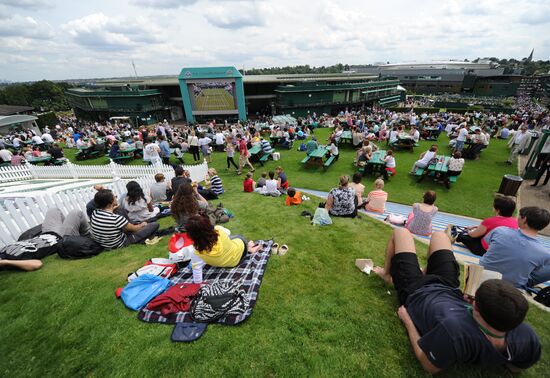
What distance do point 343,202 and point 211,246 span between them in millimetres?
3904

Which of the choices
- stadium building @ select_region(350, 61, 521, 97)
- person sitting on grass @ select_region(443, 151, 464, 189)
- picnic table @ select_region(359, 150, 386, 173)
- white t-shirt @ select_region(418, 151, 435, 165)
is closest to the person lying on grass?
person sitting on grass @ select_region(443, 151, 464, 189)

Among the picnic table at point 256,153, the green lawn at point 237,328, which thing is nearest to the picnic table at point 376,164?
the picnic table at point 256,153

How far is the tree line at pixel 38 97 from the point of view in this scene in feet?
258

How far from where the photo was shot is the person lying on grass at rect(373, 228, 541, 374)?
6.15 ft

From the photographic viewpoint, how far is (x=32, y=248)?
4449 millimetres

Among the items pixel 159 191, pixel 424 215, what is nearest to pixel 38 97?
pixel 159 191

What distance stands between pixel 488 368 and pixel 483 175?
1123cm

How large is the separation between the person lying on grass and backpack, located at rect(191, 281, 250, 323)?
80.8 inches

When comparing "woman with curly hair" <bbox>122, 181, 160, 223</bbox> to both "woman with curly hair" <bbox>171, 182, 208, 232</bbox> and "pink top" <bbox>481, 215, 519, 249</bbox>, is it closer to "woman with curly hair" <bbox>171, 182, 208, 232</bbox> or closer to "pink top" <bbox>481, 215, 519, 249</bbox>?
"woman with curly hair" <bbox>171, 182, 208, 232</bbox>

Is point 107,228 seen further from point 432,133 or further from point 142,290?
point 432,133

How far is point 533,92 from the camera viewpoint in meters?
72.1

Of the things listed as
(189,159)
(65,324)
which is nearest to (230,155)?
(189,159)

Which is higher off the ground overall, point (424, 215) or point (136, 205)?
point (136, 205)

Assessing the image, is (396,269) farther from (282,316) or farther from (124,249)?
(124,249)
